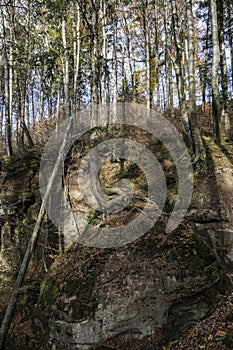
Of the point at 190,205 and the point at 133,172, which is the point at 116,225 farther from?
the point at 133,172

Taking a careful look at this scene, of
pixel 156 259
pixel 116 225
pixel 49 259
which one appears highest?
pixel 116 225

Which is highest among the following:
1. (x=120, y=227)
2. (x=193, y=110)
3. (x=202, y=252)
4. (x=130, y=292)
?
(x=193, y=110)

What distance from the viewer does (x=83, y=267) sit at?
19.8 feet

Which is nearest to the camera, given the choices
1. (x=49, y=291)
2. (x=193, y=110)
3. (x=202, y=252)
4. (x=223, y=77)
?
(x=202, y=252)

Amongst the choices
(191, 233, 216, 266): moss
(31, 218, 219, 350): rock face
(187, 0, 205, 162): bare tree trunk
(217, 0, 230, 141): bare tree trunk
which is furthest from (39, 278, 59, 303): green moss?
(217, 0, 230, 141): bare tree trunk

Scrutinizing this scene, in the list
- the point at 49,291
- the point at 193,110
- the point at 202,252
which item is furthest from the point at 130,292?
the point at 193,110

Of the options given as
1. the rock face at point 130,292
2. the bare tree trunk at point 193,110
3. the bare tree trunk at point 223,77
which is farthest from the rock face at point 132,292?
the bare tree trunk at point 223,77

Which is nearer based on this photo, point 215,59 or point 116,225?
point 116,225

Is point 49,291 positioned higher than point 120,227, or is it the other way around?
point 120,227

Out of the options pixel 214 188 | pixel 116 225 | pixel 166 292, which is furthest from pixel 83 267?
pixel 214 188

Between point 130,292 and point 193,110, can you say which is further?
point 193,110

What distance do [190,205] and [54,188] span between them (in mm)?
4727

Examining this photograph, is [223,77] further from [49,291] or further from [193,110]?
[49,291]

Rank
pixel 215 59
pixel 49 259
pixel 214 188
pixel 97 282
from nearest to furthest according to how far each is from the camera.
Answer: pixel 97 282
pixel 214 188
pixel 49 259
pixel 215 59
